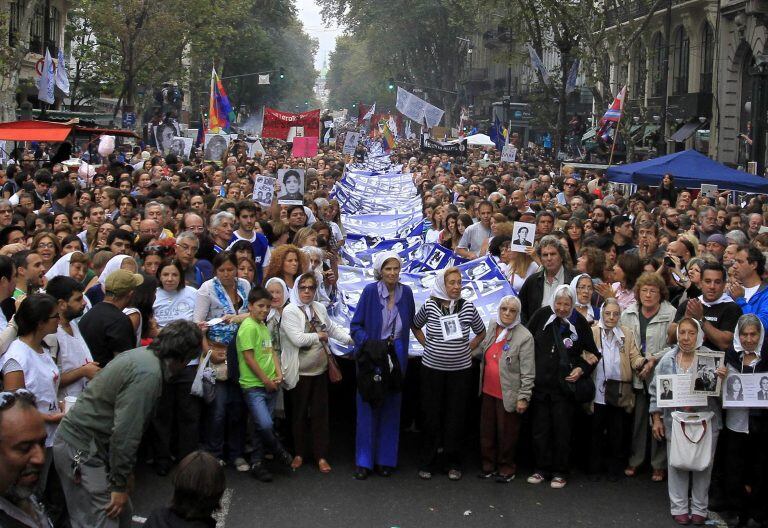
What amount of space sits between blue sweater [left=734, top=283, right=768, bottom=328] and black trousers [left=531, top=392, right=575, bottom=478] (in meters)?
1.53

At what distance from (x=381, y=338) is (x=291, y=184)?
6.64 metres

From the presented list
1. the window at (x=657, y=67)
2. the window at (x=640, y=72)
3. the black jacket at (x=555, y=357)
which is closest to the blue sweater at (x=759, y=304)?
the black jacket at (x=555, y=357)

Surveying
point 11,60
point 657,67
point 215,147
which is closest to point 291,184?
point 215,147

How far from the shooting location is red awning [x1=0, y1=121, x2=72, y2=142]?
1584cm

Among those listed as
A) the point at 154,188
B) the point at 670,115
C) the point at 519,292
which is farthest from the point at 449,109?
the point at 519,292

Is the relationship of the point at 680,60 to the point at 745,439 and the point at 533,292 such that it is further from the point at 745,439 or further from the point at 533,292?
the point at 745,439

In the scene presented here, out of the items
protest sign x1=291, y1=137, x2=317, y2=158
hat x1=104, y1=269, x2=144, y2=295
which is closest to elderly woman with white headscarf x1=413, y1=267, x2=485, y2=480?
hat x1=104, y1=269, x2=144, y2=295

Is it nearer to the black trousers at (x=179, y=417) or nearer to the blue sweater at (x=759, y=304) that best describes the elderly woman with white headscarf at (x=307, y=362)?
the black trousers at (x=179, y=417)

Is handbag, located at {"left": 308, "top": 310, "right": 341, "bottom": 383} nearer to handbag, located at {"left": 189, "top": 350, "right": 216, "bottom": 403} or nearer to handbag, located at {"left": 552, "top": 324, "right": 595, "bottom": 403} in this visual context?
handbag, located at {"left": 189, "top": 350, "right": 216, "bottom": 403}

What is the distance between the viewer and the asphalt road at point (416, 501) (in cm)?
737

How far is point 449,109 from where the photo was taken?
2945 inches

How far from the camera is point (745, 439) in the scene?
759 cm

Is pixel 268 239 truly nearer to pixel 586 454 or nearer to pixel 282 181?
pixel 282 181

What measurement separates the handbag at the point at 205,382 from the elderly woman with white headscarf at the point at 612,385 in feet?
9.66
